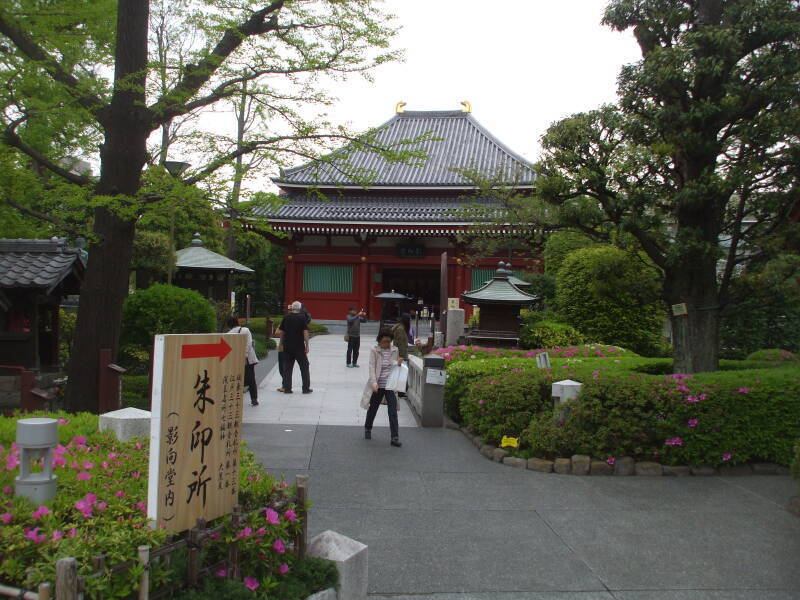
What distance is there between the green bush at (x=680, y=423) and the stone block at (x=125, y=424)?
4383 mm

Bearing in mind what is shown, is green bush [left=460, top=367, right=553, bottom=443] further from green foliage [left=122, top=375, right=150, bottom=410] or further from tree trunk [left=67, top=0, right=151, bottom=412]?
green foliage [left=122, top=375, right=150, bottom=410]

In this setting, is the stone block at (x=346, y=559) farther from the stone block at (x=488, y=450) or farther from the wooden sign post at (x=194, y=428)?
the stone block at (x=488, y=450)

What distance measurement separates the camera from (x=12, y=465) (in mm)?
3965

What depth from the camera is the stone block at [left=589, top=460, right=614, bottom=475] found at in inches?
289

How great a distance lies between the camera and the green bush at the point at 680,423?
748 cm

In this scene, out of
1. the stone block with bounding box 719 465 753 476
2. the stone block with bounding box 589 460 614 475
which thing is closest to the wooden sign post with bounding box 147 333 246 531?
the stone block with bounding box 589 460 614 475

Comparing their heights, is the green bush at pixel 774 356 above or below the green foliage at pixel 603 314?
below

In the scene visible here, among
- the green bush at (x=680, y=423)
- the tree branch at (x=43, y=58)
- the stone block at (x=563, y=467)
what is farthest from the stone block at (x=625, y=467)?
the tree branch at (x=43, y=58)

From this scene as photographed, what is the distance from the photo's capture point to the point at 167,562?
3.01 meters

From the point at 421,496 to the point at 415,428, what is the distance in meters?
3.48

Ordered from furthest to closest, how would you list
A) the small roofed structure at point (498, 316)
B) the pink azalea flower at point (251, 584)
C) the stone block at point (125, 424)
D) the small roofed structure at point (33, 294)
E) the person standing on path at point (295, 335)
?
→ 1. the small roofed structure at point (498, 316)
2. the person standing on path at point (295, 335)
3. the small roofed structure at point (33, 294)
4. the stone block at point (125, 424)
5. the pink azalea flower at point (251, 584)

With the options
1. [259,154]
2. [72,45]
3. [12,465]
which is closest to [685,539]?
[12,465]

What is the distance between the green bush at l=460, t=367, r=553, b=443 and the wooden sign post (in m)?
5.01

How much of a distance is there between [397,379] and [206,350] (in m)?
5.30
